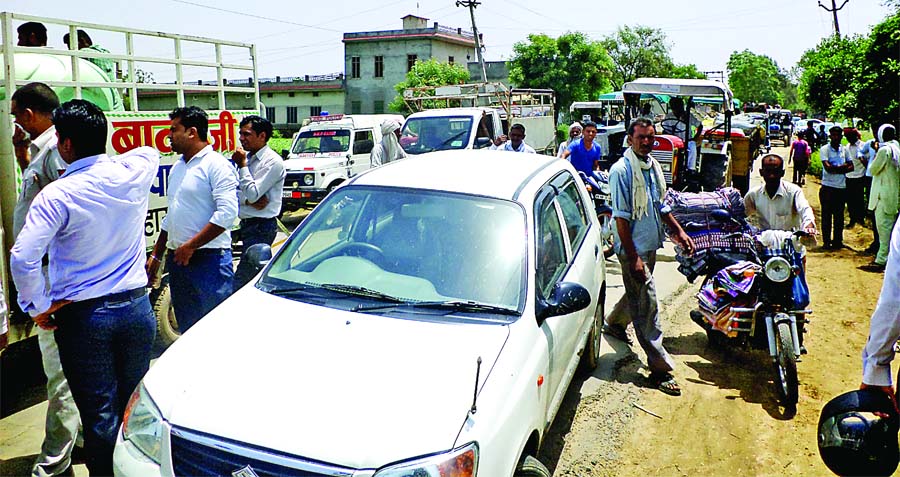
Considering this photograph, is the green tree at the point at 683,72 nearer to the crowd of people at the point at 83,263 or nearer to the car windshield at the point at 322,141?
the car windshield at the point at 322,141

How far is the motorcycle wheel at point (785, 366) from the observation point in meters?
4.84

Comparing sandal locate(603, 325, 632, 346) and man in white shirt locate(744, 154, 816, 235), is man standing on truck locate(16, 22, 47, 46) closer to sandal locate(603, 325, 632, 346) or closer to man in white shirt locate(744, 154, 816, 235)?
sandal locate(603, 325, 632, 346)

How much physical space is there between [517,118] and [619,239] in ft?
42.2

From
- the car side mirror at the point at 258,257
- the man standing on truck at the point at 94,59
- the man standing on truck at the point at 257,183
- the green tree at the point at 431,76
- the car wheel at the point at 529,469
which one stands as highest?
the green tree at the point at 431,76

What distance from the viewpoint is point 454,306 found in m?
3.29

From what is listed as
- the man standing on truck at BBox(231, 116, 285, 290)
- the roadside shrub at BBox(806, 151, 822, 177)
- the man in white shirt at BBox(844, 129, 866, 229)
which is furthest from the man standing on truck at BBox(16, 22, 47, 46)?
the roadside shrub at BBox(806, 151, 822, 177)

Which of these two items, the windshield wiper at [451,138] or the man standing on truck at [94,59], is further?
the windshield wiper at [451,138]

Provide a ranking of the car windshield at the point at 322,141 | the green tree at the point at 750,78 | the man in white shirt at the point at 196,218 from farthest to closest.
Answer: the green tree at the point at 750,78
the car windshield at the point at 322,141
the man in white shirt at the point at 196,218

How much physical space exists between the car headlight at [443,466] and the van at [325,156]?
38.4 feet

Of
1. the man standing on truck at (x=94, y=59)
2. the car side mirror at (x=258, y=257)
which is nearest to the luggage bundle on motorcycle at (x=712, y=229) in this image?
the car side mirror at (x=258, y=257)

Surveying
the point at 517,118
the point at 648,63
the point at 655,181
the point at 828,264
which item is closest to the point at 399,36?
the point at 648,63

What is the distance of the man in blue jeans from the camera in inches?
119

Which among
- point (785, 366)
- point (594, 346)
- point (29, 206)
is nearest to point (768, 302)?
point (785, 366)

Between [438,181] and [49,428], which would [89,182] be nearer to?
[49,428]
